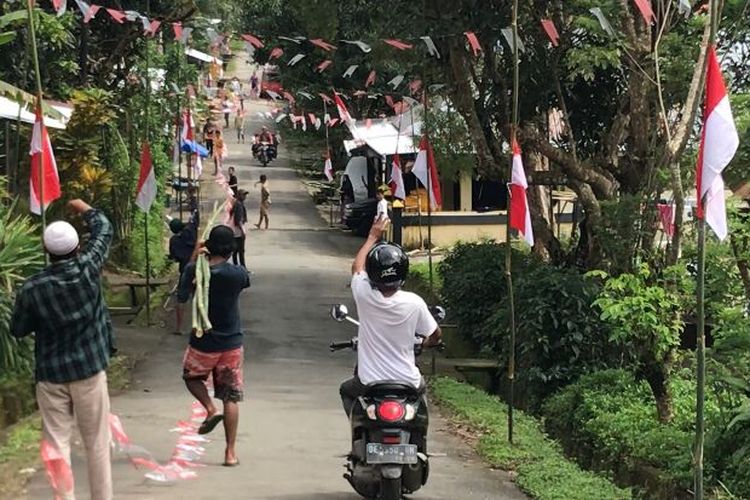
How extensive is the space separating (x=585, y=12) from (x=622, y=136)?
3016 millimetres

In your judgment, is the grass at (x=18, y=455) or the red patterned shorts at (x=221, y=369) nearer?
the grass at (x=18, y=455)

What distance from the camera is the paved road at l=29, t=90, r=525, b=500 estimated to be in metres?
7.55

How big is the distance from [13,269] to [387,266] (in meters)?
4.52

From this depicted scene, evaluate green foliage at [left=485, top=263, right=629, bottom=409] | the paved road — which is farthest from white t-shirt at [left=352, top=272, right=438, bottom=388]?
green foliage at [left=485, top=263, right=629, bottom=409]

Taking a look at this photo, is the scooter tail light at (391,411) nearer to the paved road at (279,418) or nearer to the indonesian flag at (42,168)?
the paved road at (279,418)

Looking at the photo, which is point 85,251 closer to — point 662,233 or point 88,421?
point 88,421

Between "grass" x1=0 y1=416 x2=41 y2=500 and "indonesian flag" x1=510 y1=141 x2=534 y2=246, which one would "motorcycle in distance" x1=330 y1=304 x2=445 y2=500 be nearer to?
"grass" x1=0 y1=416 x2=41 y2=500

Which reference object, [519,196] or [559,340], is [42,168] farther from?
[559,340]

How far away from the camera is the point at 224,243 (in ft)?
25.1

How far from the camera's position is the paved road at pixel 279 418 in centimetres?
755

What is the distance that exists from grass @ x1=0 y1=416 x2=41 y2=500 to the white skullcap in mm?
1935

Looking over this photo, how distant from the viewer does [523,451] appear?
9055mm

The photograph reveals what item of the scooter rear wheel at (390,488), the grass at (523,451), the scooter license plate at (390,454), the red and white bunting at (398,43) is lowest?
the grass at (523,451)

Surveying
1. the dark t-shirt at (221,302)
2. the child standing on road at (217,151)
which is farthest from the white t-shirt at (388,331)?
the child standing on road at (217,151)
